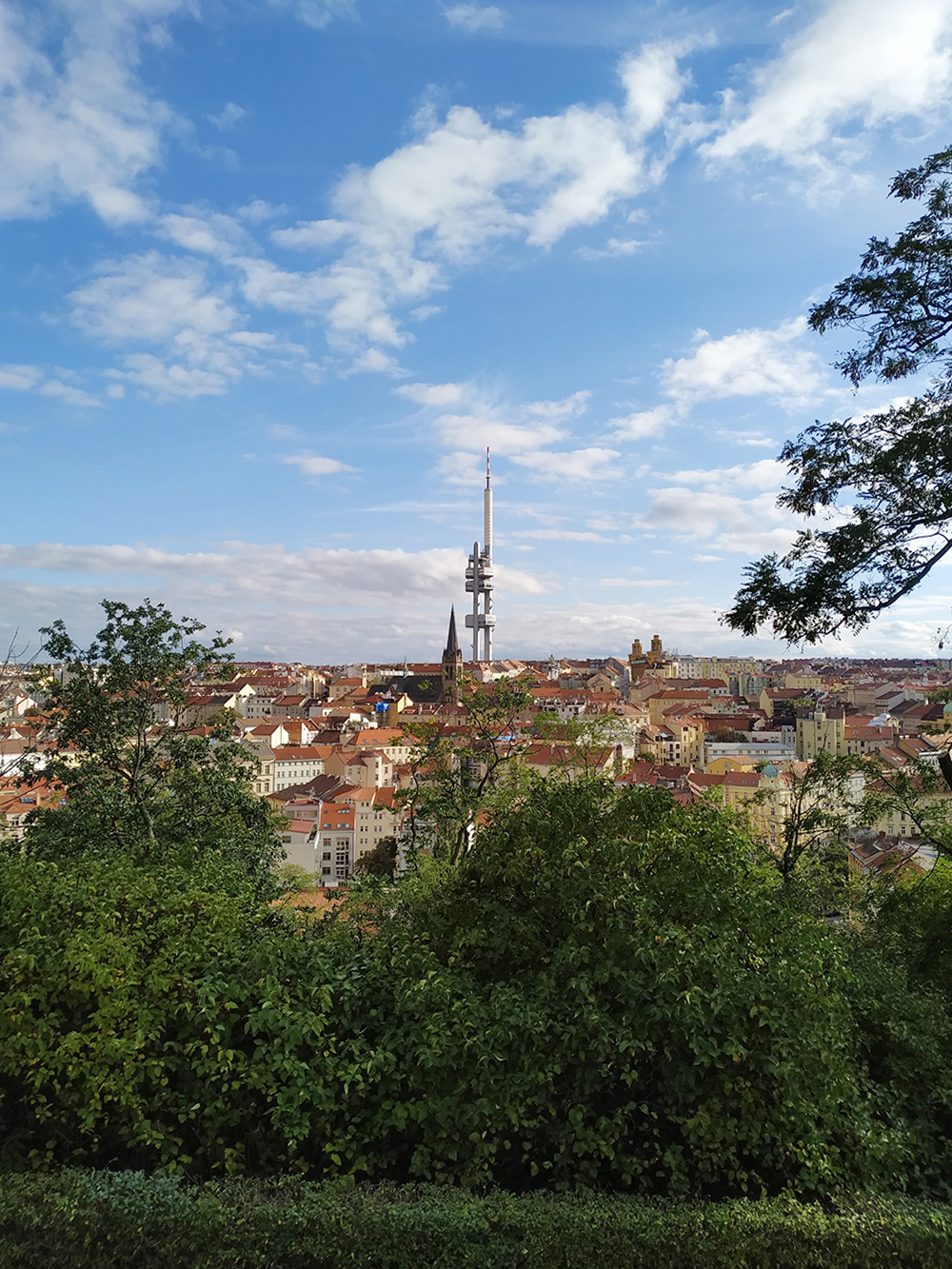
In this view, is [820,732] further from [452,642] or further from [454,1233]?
[454,1233]

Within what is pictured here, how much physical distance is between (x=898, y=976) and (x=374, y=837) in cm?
4291

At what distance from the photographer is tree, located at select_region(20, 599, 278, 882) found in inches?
385

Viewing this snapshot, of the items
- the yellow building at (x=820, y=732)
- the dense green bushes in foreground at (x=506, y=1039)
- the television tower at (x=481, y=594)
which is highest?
the television tower at (x=481, y=594)

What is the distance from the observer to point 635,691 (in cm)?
11600

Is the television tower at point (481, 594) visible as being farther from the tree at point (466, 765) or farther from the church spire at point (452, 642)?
the church spire at point (452, 642)

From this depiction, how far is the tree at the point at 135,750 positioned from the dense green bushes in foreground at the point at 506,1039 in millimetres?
4616

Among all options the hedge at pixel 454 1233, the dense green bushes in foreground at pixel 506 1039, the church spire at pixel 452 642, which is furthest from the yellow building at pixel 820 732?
the hedge at pixel 454 1233

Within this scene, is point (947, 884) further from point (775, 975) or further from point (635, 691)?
point (635, 691)

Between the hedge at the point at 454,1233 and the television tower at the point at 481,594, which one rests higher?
the television tower at the point at 481,594

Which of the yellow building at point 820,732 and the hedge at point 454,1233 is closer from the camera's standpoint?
A: the hedge at point 454,1233

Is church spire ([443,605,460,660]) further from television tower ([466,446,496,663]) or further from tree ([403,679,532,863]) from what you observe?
tree ([403,679,532,863])

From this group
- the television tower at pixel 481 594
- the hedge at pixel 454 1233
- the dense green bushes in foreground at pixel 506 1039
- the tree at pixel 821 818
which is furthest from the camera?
the television tower at pixel 481 594

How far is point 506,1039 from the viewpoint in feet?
14.4

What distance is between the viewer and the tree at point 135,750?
9.77 m
